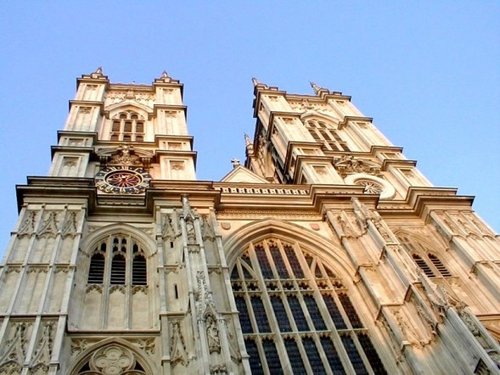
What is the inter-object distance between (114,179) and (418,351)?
44.5ft

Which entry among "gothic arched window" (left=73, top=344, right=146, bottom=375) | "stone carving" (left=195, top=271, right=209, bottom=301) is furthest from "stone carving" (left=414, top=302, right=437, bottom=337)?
"gothic arched window" (left=73, top=344, right=146, bottom=375)

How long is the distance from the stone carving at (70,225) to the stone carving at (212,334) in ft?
23.1

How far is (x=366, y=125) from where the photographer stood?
106 ft

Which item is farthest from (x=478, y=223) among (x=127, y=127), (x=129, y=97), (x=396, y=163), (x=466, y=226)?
(x=129, y=97)

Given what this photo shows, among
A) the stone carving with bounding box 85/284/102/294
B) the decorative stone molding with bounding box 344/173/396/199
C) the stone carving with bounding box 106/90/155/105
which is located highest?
the stone carving with bounding box 106/90/155/105

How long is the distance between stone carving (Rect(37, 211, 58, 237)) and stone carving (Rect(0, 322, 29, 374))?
433 centimetres

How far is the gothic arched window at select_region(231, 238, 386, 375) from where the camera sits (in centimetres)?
1650

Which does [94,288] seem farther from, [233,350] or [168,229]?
[233,350]

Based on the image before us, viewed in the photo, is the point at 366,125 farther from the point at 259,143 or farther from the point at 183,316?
the point at 183,316

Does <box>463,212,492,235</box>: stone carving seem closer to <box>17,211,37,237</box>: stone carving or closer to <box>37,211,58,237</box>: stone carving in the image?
<box>37,211,58,237</box>: stone carving

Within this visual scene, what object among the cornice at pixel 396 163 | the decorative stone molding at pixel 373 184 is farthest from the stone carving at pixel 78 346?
the cornice at pixel 396 163

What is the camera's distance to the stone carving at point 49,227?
1905cm

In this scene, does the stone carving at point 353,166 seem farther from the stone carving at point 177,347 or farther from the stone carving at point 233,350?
the stone carving at point 177,347

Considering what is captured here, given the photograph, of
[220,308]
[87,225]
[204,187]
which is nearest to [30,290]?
[87,225]
